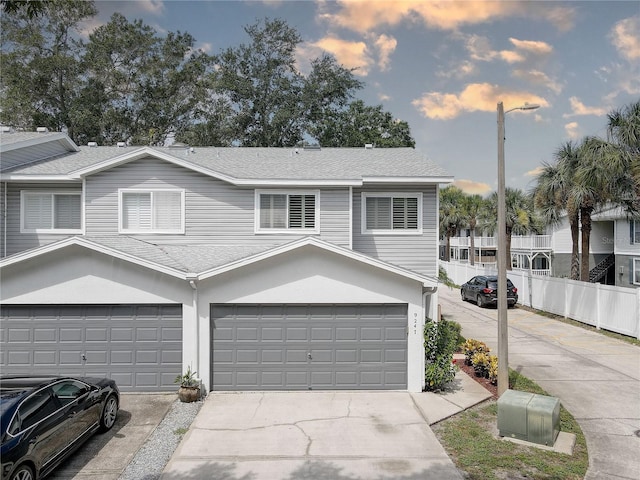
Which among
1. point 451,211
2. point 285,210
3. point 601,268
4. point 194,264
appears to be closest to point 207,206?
point 285,210

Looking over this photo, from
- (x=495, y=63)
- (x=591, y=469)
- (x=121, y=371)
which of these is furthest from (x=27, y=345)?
(x=495, y=63)

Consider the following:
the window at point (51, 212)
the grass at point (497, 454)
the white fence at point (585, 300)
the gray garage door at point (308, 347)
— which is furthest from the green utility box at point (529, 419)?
the window at point (51, 212)

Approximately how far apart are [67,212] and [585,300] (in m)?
22.3

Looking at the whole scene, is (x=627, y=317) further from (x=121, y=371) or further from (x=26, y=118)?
(x=26, y=118)

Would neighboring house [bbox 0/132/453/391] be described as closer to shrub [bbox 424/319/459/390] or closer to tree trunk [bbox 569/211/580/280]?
shrub [bbox 424/319/459/390]

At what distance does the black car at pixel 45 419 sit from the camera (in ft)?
21.0

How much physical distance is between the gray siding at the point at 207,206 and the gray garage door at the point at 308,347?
316cm

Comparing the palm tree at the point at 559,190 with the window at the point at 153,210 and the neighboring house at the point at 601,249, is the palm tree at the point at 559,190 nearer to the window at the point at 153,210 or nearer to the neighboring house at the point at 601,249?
the neighboring house at the point at 601,249

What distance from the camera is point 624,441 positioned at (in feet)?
28.1

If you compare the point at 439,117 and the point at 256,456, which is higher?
the point at 439,117

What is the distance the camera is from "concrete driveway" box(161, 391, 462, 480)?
7.46 m

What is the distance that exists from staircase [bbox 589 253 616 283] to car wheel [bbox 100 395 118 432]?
32.2 meters

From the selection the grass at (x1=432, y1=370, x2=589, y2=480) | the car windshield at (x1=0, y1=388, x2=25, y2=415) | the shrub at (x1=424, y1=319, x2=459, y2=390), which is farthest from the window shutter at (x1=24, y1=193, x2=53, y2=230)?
the grass at (x1=432, y1=370, x2=589, y2=480)

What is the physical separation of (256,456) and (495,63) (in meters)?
19.2
